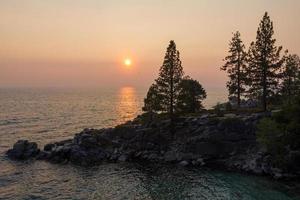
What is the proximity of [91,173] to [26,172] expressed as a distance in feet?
32.6

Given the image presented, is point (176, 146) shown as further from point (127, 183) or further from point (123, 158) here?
point (127, 183)

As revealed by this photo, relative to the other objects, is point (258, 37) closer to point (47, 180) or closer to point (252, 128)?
point (252, 128)

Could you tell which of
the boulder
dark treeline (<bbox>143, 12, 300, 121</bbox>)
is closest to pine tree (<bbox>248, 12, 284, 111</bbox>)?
dark treeline (<bbox>143, 12, 300, 121</bbox>)

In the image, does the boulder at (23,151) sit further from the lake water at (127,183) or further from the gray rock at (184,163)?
the gray rock at (184,163)

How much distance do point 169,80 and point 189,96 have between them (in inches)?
256

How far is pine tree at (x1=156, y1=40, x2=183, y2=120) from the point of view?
204 feet

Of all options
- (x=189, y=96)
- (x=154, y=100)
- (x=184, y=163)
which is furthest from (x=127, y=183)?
(x=189, y=96)

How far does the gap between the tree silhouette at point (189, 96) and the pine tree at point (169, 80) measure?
94cm

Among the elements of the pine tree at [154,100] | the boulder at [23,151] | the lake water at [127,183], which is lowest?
the lake water at [127,183]

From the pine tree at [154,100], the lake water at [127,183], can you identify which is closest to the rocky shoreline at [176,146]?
the pine tree at [154,100]

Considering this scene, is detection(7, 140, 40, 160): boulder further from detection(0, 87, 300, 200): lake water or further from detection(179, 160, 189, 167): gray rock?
detection(179, 160, 189, 167): gray rock

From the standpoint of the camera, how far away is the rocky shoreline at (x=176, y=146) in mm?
52906

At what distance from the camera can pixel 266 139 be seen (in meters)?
44.8

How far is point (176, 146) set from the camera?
5772cm
